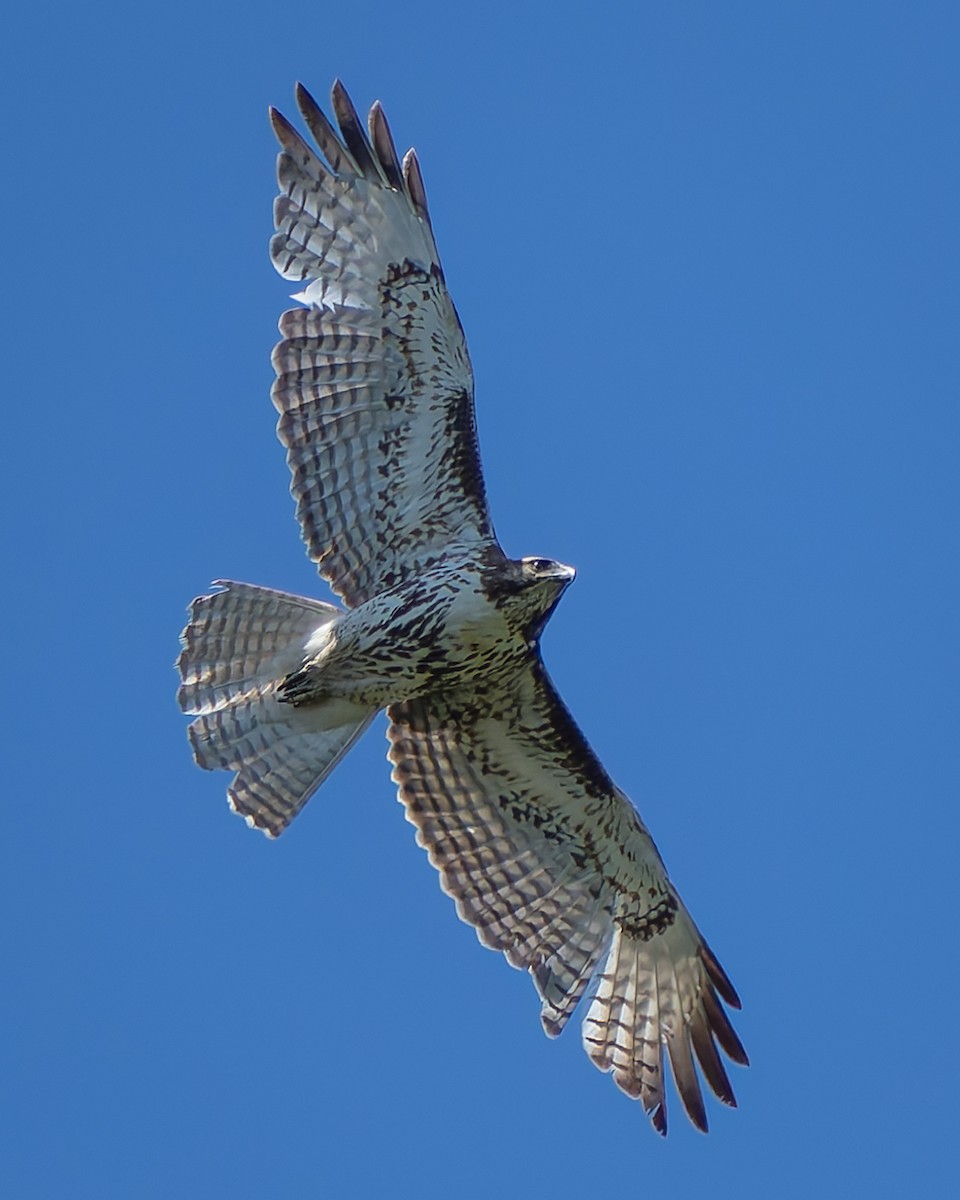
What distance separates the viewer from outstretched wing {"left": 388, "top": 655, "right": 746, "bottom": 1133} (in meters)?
12.3

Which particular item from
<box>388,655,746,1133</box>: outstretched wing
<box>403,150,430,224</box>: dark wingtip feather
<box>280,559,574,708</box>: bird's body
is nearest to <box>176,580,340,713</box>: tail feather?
<box>280,559,574,708</box>: bird's body

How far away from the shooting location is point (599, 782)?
12328 millimetres

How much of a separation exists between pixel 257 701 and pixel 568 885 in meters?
1.94

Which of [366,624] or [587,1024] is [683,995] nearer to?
[587,1024]

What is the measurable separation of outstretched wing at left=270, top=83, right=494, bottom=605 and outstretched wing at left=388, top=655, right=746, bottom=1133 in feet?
3.59

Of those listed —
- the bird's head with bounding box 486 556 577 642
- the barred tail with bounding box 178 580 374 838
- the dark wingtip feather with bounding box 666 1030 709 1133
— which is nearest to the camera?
the bird's head with bounding box 486 556 577 642

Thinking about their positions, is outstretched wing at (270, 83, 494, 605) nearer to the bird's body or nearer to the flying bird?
the flying bird

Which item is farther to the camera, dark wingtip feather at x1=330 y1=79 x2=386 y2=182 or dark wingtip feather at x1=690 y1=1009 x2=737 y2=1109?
dark wingtip feather at x1=690 y1=1009 x2=737 y2=1109

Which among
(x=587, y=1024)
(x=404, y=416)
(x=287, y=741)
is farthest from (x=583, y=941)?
(x=404, y=416)

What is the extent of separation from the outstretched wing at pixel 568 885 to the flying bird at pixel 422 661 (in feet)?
0.04

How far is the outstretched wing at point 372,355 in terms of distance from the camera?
11.7 meters

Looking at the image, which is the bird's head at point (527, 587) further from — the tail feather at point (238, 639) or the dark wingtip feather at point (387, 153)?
the dark wingtip feather at point (387, 153)

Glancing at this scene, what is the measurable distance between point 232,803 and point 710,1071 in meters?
2.81

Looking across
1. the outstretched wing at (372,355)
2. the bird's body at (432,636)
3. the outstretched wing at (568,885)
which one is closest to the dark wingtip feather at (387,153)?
the outstretched wing at (372,355)
